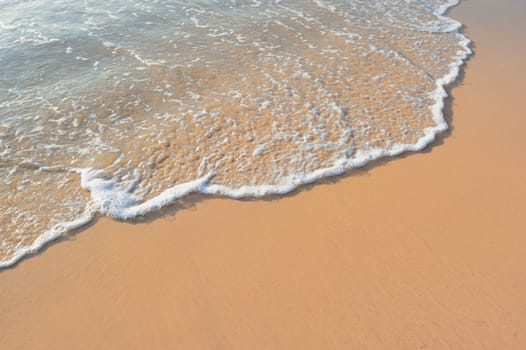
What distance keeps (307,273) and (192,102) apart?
11.9 feet

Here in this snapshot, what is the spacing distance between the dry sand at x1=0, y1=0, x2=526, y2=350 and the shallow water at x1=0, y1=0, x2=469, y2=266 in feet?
1.55

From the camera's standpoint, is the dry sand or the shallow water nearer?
the dry sand

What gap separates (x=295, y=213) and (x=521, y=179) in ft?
9.99

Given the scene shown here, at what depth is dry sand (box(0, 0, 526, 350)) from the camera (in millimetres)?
2881

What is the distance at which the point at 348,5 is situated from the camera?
9.74 m

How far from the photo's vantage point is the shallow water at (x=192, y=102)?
425cm

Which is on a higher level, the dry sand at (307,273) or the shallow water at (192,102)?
the shallow water at (192,102)

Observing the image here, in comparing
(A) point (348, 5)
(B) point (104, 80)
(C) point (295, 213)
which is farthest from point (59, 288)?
(A) point (348, 5)

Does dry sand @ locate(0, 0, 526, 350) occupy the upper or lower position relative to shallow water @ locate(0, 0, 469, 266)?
lower

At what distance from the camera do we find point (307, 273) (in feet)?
10.8

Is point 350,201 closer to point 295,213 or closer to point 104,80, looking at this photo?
point 295,213

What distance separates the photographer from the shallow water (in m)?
4.25

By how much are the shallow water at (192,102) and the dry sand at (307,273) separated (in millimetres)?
472

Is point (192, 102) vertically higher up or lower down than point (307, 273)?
higher up
